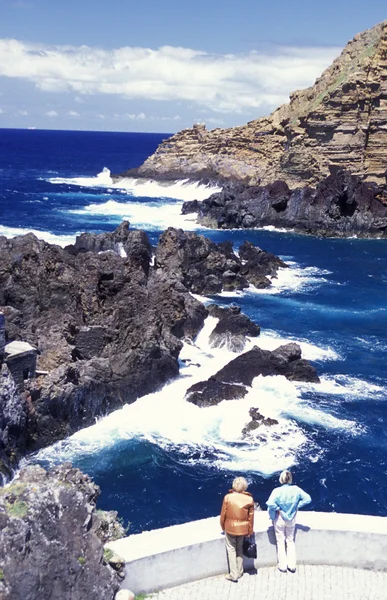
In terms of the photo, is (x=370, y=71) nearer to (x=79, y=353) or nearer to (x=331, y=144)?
(x=331, y=144)

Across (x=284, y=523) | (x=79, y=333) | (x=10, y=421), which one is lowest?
(x=10, y=421)

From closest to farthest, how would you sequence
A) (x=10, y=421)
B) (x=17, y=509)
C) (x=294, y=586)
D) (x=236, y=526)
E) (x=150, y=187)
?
(x=17, y=509) < (x=236, y=526) < (x=294, y=586) < (x=10, y=421) < (x=150, y=187)

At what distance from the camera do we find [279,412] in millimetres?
26328

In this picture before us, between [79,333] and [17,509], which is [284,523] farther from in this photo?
[79,333]

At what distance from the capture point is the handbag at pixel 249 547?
10.4 meters

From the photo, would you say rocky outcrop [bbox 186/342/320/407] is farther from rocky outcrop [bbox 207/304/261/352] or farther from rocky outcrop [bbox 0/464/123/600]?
rocky outcrop [bbox 0/464/123/600]

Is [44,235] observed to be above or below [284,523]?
below

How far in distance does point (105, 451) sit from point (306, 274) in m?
32.8

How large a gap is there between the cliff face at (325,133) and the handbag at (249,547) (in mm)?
74687

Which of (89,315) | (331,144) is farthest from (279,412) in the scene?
(331,144)

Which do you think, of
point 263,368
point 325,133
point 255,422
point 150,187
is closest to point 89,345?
point 255,422

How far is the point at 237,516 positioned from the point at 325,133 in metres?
79.8

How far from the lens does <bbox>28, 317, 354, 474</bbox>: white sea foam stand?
75.3 ft

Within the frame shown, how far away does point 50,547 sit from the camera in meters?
9.01
